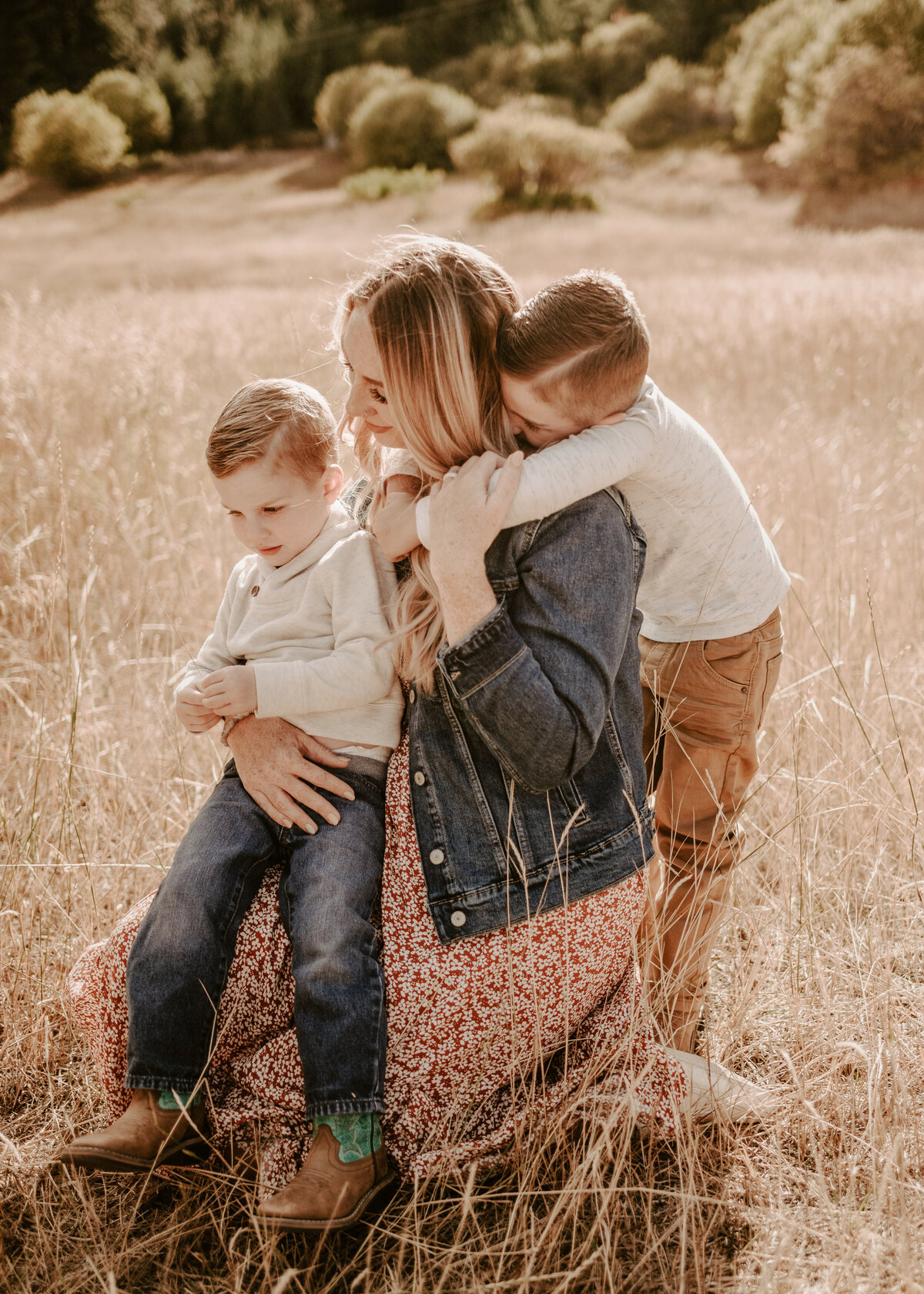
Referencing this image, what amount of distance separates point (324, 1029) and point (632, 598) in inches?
36.4

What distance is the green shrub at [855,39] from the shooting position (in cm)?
2114

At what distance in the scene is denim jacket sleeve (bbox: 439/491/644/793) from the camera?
145cm

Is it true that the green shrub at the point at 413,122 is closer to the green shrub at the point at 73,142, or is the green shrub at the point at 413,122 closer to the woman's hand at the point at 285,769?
the green shrub at the point at 73,142

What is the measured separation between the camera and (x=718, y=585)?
1.96 m

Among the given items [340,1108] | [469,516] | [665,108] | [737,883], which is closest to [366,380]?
[469,516]

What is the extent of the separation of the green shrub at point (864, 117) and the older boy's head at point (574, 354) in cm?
2384

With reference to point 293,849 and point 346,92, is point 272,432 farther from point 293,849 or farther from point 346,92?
point 346,92

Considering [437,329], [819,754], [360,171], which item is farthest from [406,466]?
[360,171]

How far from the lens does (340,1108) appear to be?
57.5 inches

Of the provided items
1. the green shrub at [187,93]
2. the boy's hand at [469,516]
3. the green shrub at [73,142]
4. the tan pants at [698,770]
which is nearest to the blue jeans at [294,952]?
the boy's hand at [469,516]

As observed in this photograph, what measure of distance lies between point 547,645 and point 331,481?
67 cm

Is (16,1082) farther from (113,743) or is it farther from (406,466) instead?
(406,466)

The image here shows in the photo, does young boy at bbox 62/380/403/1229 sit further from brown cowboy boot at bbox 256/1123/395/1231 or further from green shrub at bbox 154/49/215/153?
green shrub at bbox 154/49/215/153

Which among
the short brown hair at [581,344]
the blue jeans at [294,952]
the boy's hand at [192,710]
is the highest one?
the short brown hair at [581,344]
